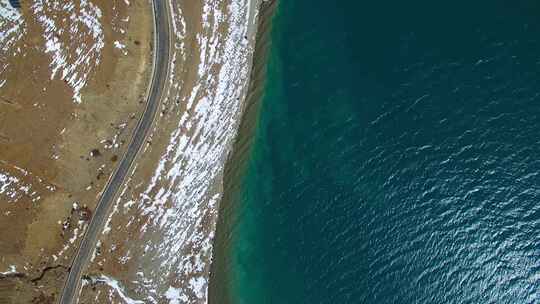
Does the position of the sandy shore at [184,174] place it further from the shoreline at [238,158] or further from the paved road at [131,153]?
the paved road at [131,153]

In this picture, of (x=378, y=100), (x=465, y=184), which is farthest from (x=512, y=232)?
(x=378, y=100)

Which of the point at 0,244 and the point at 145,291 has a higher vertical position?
the point at 0,244

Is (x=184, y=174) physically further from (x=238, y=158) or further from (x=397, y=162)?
(x=397, y=162)

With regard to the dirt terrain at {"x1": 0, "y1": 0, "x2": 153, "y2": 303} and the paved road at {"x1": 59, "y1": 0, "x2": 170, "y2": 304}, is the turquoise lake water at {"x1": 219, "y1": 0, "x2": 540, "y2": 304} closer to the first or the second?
Answer: the paved road at {"x1": 59, "y1": 0, "x2": 170, "y2": 304}

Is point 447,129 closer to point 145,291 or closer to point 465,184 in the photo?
point 465,184

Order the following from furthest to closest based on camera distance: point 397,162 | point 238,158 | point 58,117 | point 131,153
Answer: point 58,117 < point 131,153 < point 238,158 < point 397,162

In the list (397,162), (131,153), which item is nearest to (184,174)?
(131,153)
